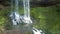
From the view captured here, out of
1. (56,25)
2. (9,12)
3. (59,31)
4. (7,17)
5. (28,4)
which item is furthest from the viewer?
(28,4)

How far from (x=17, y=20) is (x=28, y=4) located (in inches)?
74.3

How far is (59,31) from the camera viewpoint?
4.38 meters

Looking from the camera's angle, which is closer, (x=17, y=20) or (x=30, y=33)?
(x=30, y=33)

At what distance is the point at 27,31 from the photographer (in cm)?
413

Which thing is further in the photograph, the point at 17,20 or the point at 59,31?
the point at 17,20

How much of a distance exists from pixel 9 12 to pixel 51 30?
68.1 inches

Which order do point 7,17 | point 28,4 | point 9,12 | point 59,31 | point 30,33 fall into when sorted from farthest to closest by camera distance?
point 28,4, point 9,12, point 7,17, point 59,31, point 30,33

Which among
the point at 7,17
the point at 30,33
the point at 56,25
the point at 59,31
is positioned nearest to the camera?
the point at 30,33

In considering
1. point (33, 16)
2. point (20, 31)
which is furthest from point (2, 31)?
point (33, 16)

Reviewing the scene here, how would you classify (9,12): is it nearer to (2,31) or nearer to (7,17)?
(7,17)

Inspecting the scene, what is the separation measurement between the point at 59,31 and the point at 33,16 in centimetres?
112

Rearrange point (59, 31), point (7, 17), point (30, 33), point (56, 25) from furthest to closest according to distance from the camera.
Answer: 1. point (7, 17)
2. point (56, 25)
3. point (59, 31)
4. point (30, 33)

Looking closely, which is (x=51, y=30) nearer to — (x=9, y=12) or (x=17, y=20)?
(x=17, y=20)

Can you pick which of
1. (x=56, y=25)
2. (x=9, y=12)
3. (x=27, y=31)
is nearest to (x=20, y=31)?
(x=27, y=31)
